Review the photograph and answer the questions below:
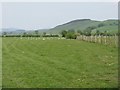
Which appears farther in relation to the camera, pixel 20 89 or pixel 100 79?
pixel 100 79

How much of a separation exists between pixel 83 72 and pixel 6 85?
11.7 feet

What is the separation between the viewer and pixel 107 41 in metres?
39.3

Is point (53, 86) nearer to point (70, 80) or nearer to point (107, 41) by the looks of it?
point (70, 80)

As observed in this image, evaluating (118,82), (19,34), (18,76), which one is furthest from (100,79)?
(19,34)

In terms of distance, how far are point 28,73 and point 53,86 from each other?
9.45ft

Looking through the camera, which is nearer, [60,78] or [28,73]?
[60,78]

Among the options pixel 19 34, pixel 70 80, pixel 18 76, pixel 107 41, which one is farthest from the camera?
pixel 19 34

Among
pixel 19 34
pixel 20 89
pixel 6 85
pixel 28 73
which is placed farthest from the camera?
pixel 19 34

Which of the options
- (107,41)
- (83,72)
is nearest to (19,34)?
(107,41)

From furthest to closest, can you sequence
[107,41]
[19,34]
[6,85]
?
[19,34]
[107,41]
[6,85]

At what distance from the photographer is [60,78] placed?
33.5 ft

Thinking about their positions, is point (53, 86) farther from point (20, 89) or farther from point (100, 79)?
point (100, 79)

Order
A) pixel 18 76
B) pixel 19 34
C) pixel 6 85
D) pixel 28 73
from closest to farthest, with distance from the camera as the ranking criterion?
1. pixel 6 85
2. pixel 18 76
3. pixel 28 73
4. pixel 19 34

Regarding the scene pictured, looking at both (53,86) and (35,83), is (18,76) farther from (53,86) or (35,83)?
(53,86)
